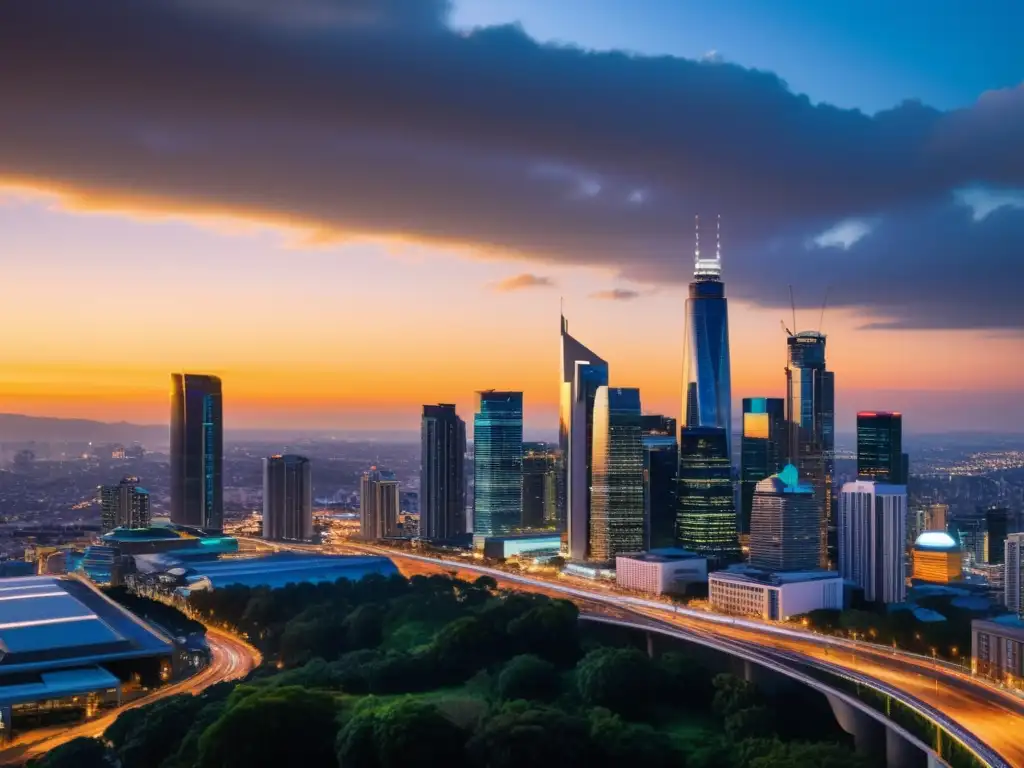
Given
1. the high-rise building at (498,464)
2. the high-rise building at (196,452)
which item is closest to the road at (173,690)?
the high-rise building at (498,464)

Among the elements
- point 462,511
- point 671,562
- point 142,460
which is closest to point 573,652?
point 671,562

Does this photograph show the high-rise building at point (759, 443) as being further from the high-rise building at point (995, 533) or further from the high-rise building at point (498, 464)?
the high-rise building at point (498, 464)

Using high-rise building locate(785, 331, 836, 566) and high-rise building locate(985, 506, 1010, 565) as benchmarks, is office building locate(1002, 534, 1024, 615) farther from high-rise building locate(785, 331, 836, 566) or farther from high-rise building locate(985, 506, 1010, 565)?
high-rise building locate(785, 331, 836, 566)

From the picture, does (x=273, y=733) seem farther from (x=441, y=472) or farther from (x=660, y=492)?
(x=441, y=472)

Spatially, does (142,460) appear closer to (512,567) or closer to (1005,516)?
(512,567)

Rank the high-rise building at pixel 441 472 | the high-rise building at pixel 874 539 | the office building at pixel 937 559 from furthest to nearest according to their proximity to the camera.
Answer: the high-rise building at pixel 441 472 < the office building at pixel 937 559 < the high-rise building at pixel 874 539

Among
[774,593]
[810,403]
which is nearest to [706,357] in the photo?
[810,403]
